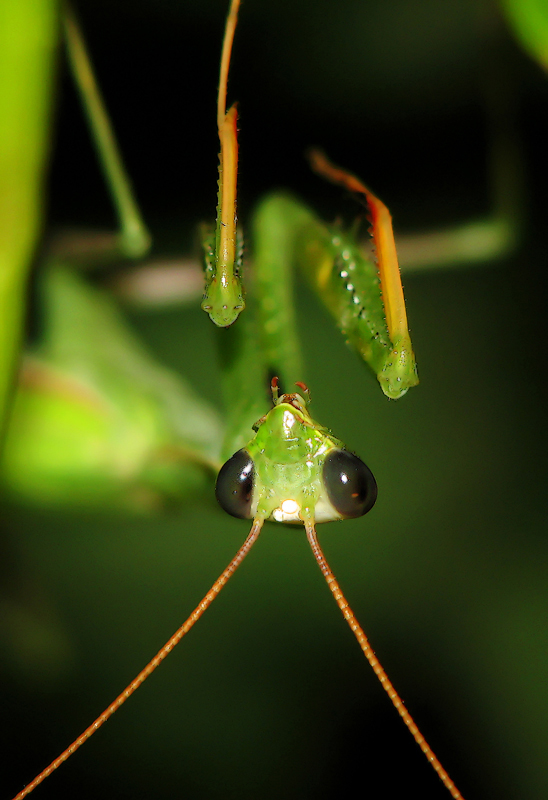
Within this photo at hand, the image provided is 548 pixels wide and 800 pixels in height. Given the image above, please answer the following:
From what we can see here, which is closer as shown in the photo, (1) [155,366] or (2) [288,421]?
(2) [288,421]

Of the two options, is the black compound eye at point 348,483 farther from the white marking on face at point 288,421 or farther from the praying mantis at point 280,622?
the praying mantis at point 280,622

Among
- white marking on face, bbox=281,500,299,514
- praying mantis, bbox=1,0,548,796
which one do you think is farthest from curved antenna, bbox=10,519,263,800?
praying mantis, bbox=1,0,548,796

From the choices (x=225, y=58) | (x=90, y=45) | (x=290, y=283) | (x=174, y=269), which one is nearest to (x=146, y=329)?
(x=174, y=269)

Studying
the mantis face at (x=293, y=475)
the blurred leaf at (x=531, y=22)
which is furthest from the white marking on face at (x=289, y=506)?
the blurred leaf at (x=531, y=22)

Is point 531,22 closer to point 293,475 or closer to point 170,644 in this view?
point 293,475

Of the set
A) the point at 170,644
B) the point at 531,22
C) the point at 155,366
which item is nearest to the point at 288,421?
the point at 170,644

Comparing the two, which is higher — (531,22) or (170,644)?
(531,22)
